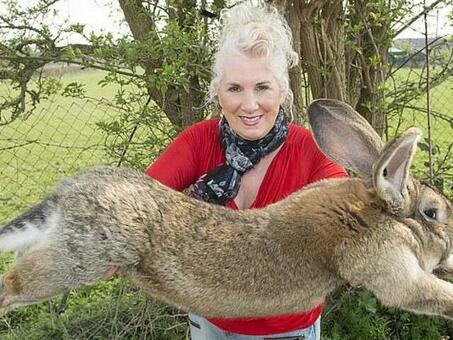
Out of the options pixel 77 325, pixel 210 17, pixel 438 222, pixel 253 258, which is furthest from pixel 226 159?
pixel 77 325

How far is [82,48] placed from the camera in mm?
5098

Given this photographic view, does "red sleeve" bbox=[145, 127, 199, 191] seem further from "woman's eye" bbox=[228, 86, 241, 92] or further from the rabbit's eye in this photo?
the rabbit's eye

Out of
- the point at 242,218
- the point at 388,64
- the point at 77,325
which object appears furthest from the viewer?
the point at 388,64

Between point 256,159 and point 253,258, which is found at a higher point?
point 256,159

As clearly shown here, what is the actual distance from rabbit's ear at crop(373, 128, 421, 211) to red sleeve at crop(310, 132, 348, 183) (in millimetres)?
326

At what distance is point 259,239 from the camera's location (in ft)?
10.1

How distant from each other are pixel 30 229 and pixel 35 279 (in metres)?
0.21

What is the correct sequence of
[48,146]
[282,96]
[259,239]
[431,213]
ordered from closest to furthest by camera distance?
[259,239], [431,213], [282,96], [48,146]

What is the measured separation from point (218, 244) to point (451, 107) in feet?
19.3

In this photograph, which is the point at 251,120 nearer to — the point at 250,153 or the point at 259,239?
the point at 250,153

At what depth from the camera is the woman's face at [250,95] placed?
3498mm

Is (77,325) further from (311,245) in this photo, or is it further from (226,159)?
(311,245)

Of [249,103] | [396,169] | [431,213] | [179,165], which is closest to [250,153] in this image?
[249,103]

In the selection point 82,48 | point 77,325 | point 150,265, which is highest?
point 82,48
